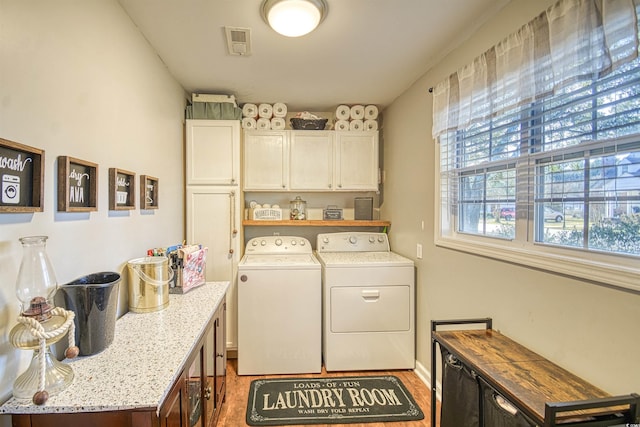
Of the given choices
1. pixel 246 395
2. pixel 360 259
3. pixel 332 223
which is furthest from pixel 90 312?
pixel 332 223

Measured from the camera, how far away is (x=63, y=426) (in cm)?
84

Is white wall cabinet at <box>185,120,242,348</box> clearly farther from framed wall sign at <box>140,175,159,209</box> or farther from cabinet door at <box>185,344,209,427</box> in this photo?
cabinet door at <box>185,344,209,427</box>

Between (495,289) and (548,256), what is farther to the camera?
(495,289)

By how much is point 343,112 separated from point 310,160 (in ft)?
1.97

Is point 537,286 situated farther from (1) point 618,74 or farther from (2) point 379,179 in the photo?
(2) point 379,179

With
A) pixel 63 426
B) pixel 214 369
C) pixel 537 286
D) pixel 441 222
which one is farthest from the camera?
→ pixel 441 222

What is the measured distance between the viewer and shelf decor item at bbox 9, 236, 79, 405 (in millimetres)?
839

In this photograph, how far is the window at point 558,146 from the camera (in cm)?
104

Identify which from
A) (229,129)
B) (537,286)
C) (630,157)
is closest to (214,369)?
(537,286)

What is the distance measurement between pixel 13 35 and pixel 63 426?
3.88ft

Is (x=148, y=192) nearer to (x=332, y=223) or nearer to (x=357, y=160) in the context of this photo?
(x=332, y=223)

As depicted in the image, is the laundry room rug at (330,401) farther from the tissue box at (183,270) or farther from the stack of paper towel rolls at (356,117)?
the stack of paper towel rolls at (356,117)

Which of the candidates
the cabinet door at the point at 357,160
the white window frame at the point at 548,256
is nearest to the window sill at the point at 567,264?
the white window frame at the point at 548,256

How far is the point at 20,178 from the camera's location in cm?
92
